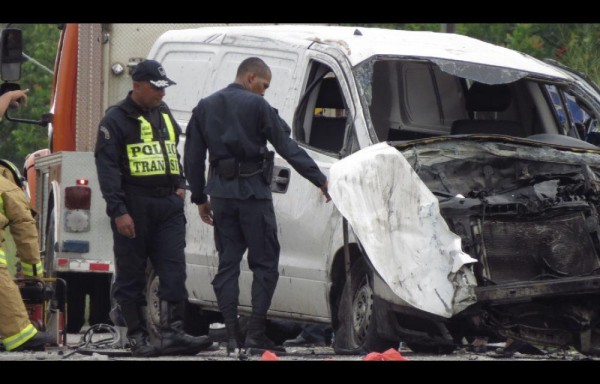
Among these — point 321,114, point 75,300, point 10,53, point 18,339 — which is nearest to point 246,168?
point 321,114

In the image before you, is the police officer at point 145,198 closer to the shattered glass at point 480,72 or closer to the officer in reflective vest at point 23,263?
the officer in reflective vest at point 23,263

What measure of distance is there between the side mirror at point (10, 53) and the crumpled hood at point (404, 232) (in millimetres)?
3474

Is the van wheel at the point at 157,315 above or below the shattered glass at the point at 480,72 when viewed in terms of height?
below

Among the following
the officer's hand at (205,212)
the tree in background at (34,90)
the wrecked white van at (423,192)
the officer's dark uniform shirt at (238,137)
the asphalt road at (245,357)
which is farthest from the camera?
the tree in background at (34,90)

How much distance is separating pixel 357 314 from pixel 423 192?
1.02 metres

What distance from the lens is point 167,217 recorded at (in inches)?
371

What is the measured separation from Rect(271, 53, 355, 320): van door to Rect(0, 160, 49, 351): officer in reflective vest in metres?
1.54

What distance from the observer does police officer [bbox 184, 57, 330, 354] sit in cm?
930

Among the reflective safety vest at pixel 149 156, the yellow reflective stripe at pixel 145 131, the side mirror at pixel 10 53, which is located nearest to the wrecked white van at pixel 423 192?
the reflective safety vest at pixel 149 156

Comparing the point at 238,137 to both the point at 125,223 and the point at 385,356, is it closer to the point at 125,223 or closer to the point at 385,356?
the point at 125,223

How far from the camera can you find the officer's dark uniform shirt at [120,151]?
9.16m

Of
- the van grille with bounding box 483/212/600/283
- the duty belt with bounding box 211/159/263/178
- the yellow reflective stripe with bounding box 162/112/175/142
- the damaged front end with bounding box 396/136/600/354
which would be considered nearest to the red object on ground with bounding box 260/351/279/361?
the damaged front end with bounding box 396/136/600/354

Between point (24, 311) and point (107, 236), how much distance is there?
2779 millimetres

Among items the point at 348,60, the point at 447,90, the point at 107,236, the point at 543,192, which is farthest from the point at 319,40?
the point at 107,236
